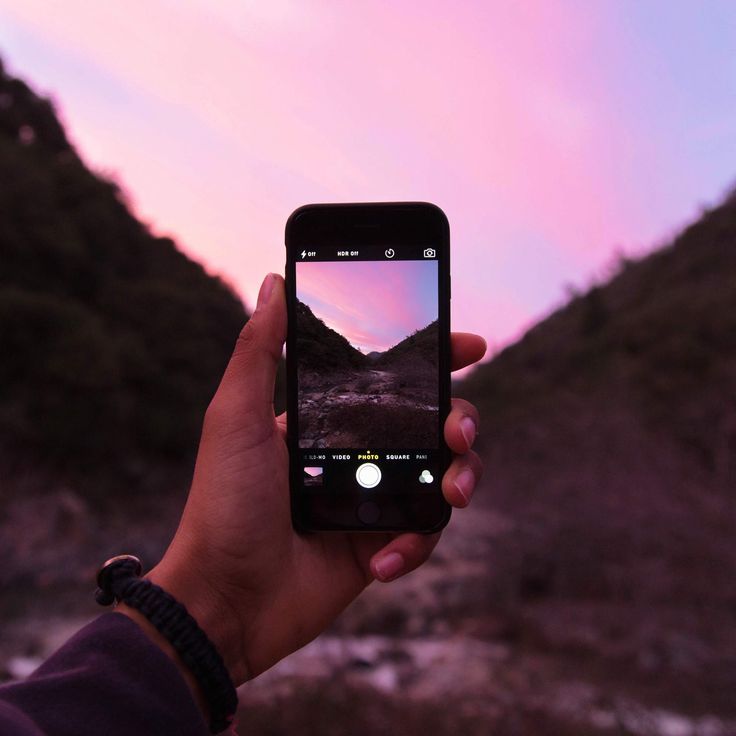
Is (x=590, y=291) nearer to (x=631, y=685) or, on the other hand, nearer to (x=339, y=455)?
(x=631, y=685)

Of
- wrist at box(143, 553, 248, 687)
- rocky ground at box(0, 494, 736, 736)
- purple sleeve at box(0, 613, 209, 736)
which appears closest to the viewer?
purple sleeve at box(0, 613, 209, 736)

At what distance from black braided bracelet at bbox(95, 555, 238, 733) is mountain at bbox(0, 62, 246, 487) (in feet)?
29.3

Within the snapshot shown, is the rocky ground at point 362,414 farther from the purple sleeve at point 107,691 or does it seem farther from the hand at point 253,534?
the purple sleeve at point 107,691

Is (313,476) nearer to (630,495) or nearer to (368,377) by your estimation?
(368,377)

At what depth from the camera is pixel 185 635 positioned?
4.44 feet

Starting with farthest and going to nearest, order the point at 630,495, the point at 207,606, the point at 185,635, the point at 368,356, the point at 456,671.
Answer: the point at 630,495 → the point at 456,671 → the point at 368,356 → the point at 207,606 → the point at 185,635

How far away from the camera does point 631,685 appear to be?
555 centimetres

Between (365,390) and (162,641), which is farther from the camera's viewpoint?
(365,390)

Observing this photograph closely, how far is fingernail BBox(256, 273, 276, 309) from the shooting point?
1.66 meters

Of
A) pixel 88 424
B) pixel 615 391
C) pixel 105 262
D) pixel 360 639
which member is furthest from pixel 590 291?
pixel 360 639

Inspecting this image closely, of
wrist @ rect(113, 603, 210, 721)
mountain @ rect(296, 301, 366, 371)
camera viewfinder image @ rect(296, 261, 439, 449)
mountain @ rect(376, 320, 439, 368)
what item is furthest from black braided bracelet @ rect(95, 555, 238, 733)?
mountain @ rect(376, 320, 439, 368)

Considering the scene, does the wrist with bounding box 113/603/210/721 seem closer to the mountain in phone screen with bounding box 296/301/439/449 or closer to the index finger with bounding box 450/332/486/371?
the mountain in phone screen with bounding box 296/301/439/449

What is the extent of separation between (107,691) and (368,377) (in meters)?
0.89

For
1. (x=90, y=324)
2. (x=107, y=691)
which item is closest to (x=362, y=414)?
(x=107, y=691)
